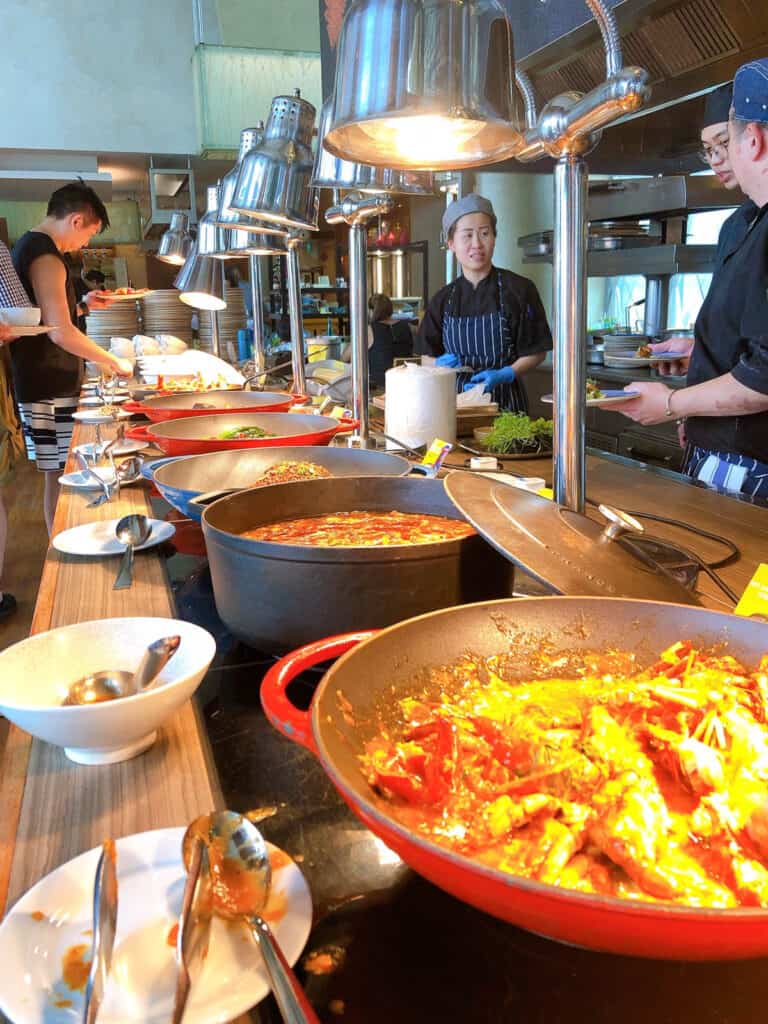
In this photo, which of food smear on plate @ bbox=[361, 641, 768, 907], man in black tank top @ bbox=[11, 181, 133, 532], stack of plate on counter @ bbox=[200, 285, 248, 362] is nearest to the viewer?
food smear on plate @ bbox=[361, 641, 768, 907]

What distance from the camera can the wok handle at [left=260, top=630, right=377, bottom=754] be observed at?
56 centimetres

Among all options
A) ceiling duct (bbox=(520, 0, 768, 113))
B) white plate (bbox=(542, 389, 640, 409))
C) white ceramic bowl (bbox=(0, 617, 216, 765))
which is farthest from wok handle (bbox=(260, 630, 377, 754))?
ceiling duct (bbox=(520, 0, 768, 113))

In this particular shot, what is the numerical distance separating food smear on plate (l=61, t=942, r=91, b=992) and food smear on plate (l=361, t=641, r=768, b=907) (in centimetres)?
20

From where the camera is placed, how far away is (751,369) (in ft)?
6.04

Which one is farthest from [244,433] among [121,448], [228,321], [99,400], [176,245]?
[228,321]

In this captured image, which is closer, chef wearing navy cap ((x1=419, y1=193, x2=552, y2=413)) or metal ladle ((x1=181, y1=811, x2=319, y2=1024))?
metal ladle ((x1=181, y1=811, x2=319, y2=1024))

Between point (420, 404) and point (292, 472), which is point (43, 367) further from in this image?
point (292, 472)

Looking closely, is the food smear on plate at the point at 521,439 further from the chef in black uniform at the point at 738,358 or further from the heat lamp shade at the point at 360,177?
the heat lamp shade at the point at 360,177

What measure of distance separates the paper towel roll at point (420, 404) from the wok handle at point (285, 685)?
4.54ft

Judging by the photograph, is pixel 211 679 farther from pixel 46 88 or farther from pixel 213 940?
pixel 46 88

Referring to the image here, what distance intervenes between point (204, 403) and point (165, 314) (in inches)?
188

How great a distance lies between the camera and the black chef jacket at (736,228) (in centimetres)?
224

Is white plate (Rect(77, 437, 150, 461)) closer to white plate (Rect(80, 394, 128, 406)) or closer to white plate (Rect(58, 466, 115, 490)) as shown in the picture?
white plate (Rect(58, 466, 115, 490))

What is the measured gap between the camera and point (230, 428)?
79.7 inches
